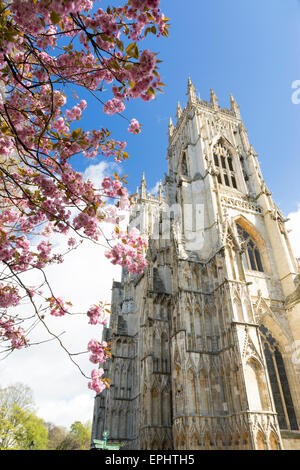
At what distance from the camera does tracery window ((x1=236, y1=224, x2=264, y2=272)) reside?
1856 cm

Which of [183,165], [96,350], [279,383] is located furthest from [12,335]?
[183,165]

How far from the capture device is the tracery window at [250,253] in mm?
18562

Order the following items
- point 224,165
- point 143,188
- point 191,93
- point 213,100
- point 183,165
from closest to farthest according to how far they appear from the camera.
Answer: point 224,165 → point 183,165 → point 191,93 → point 213,100 → point 143,188

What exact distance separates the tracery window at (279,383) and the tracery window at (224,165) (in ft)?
38.4

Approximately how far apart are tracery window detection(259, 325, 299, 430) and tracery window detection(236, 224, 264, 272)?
400 centimetres

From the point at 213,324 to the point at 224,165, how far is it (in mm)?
14364

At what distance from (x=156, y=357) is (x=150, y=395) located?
2017 millimetres

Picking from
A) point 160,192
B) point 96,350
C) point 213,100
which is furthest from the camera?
point 160,192

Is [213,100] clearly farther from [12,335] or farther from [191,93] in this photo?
[12,335]

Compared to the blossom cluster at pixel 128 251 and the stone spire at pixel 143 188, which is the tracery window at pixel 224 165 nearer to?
the stone spire at pixel 143 188

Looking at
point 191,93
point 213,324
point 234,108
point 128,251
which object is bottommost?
point 128,251

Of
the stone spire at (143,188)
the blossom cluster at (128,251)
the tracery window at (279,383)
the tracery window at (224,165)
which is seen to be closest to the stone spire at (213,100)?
the tracery window at (224,165)

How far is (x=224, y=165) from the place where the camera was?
2459 cm

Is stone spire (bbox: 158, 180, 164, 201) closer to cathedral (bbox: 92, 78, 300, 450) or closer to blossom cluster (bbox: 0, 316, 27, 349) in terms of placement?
cathedral (bbox: 92, 78, 300, 450)
